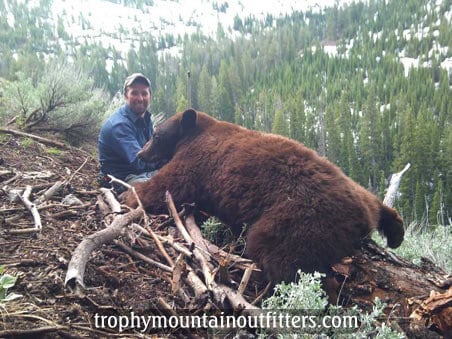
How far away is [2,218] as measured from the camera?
315 centimetres

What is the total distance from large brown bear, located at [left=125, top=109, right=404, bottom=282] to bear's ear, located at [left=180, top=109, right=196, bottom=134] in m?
0.01

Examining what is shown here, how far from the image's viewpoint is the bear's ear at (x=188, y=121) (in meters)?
4.35

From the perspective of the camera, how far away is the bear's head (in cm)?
440

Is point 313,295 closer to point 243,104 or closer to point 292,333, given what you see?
point 292,333

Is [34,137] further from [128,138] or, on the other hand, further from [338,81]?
[338,81]

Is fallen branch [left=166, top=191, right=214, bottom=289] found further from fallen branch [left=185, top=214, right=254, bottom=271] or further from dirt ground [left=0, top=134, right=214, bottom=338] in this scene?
dirt ground [left=0, top=134, right=214, bottom=338]

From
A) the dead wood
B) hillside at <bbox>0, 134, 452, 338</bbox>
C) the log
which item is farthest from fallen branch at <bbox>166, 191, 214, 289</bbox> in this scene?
the dead wood

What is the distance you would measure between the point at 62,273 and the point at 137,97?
3.52 m

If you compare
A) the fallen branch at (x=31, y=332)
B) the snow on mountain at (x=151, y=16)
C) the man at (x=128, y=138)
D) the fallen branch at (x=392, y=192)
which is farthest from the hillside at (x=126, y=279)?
the snow on mountain at (x=151, y=16)

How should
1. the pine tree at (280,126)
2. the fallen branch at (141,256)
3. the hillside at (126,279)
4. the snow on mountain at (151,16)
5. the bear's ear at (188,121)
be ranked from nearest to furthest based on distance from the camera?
the hillside at (126,279), the fallen branch at (141,256), the bear's ear at (188,121), the pine tree at (280,126), the snow on mountain at (151,16)

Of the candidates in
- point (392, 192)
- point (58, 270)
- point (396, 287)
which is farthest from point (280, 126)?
point (58, 270)

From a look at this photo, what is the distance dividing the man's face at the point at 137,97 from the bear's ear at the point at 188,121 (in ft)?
4.76

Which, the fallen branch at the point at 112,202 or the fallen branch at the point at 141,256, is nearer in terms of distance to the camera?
the fallen branch at the point at 141,256

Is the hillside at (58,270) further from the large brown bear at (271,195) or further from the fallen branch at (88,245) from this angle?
the large brown bear at (271,195)
